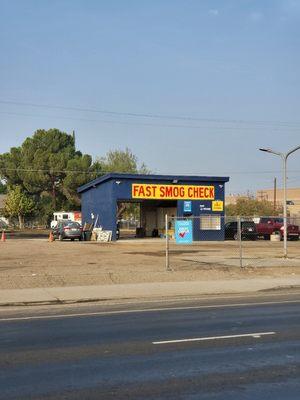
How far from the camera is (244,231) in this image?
45.8 meters

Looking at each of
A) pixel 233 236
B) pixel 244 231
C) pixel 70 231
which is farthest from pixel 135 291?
pixel 233 236

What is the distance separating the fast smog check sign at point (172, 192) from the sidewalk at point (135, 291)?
26.4 meters

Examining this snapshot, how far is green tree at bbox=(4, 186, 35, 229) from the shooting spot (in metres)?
79.6

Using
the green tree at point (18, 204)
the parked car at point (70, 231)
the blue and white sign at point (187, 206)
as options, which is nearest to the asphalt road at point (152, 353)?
the parked car at point (70, 231)

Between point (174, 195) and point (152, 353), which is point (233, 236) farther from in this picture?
point (152, 353)

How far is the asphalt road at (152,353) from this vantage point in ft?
20.2

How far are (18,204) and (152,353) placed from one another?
245 ft

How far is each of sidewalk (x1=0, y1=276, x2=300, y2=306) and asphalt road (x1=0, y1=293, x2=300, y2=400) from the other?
5.08 ft

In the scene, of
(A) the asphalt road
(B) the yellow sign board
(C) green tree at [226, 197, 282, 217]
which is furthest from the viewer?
(C) green tree at [226, 197, 282, 217]

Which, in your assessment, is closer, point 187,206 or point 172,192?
point 172,192

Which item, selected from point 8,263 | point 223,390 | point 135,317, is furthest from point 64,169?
point 223,390

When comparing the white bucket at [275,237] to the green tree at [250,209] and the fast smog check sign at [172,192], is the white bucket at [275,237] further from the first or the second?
the green tree at [250,209]

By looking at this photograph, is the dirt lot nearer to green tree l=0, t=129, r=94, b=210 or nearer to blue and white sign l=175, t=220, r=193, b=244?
blue and white sign l=175, t=220, r=193, b=244

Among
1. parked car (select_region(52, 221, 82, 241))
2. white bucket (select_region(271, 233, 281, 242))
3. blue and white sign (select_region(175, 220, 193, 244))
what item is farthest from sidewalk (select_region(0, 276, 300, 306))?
white bucket (select_region(271, 233, 281, 242))
